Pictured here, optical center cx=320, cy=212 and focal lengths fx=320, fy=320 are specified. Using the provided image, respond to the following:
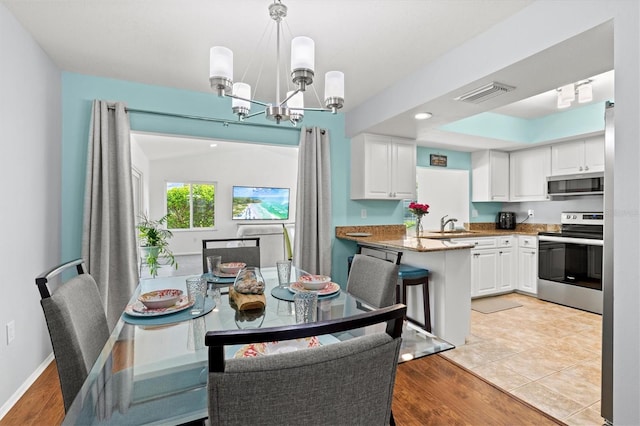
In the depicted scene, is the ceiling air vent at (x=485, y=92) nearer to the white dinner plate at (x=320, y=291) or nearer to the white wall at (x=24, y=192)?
the white dinner plate at (x=320, y=291)

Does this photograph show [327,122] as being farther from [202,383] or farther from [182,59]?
[202,383]

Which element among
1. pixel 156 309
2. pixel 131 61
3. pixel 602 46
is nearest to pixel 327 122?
pixel 131 61

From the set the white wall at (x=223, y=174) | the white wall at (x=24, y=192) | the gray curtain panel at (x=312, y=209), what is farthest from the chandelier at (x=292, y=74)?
the white wall at (x=223, y=174)

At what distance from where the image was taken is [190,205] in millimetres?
8430

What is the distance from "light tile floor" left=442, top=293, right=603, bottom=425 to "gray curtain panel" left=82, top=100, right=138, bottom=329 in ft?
9.44

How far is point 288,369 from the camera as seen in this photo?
0.62 m

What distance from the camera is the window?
8.29m

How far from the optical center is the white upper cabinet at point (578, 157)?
3.80 meters

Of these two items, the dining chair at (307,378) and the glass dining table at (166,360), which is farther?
the glass dining table at (166,360)

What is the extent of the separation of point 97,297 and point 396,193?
311 cm

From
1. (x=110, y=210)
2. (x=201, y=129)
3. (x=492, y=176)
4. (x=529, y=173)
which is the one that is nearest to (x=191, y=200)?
(x=201, y=129)

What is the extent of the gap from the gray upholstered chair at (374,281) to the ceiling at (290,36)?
145 centimetres

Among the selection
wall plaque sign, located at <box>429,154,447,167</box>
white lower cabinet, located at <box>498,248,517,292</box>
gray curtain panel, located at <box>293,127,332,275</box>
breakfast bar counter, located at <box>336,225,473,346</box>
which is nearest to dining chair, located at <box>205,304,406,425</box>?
breakfast bar counter, located at <box>336,225,473,346</box>

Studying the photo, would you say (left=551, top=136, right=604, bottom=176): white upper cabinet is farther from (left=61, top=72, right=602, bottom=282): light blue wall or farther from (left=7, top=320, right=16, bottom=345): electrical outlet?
(left=7, top=320, right=16, bottom=345): electrical outlet
